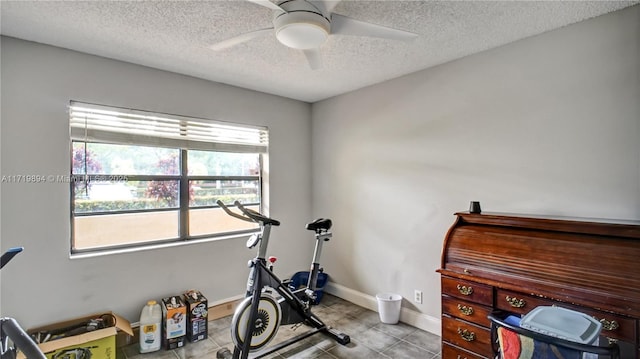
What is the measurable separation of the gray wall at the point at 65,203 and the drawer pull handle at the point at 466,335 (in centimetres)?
230

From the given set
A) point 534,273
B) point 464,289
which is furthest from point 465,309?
point 534,273

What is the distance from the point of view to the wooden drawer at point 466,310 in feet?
6.49

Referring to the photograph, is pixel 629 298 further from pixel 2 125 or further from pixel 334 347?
pixel 2 125

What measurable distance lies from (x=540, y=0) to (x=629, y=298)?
1.73 metres

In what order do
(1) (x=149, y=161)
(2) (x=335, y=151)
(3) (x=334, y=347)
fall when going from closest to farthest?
(3) (x=334, y=347)
(1) (x=149, y=161)
(2) (x=335, y=151)

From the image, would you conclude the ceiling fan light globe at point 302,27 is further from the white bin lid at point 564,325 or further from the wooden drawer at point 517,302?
the wooden drawer at point 517,302

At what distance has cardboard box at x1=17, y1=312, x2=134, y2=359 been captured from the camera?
2066 millimetres

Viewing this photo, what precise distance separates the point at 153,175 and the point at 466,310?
2.96m

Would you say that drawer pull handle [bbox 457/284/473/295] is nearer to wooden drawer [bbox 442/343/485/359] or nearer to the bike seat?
wooden drawer [bbox 442/343/485/359]

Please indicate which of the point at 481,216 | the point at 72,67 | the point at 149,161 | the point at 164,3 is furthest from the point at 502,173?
the point at 72,67

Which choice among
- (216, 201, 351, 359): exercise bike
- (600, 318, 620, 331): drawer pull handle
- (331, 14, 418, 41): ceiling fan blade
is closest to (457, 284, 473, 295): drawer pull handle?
(600, 318, 620, 331): drawer pull handle

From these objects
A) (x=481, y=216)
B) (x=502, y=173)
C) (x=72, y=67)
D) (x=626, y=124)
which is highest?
(x=72, y=67)

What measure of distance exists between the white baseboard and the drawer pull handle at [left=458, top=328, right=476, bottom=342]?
71cm

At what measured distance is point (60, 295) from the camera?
2402 millimetres
